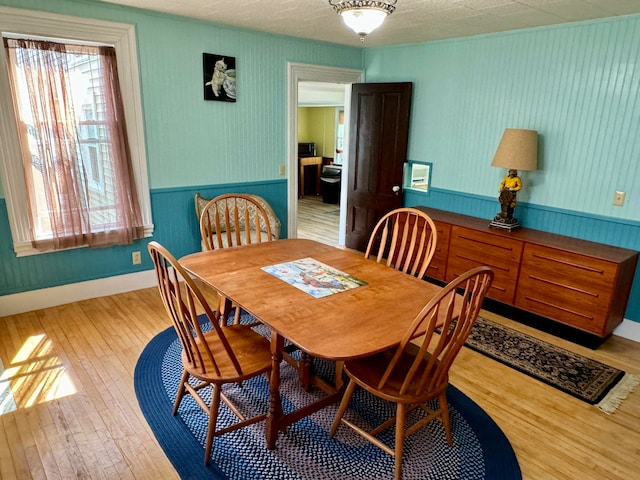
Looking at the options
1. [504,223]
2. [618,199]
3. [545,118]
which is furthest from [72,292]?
[618,199]

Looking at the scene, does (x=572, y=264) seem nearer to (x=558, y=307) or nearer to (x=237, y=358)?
(x=558, y=307)

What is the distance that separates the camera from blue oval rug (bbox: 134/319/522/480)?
191 centimetres

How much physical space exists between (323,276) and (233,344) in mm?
572

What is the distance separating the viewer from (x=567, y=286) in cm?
307

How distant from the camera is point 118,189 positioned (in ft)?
11.5

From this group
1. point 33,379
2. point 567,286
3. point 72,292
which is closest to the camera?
point 33,379

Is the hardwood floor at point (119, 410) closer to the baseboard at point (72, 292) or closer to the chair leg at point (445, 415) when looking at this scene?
the baseboard at point (72, 292)

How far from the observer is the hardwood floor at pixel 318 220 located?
19.1 ft

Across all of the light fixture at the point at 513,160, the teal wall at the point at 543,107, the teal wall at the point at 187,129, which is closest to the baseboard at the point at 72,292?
the teal wall at the point at 187,129

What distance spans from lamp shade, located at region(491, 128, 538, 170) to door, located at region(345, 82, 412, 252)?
130 cm

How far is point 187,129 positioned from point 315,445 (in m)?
2.85

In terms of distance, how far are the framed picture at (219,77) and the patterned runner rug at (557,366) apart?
296 cm

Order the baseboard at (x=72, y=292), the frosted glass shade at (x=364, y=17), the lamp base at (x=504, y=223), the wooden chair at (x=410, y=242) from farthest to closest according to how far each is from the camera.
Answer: the lamp base at (x=504, y=223), the baseboard at (x=72, y=292), the wooden chair at (x=410, y=242), the frosted glass shade at (x=364, y=17)

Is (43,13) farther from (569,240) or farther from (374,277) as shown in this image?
(569,240)
